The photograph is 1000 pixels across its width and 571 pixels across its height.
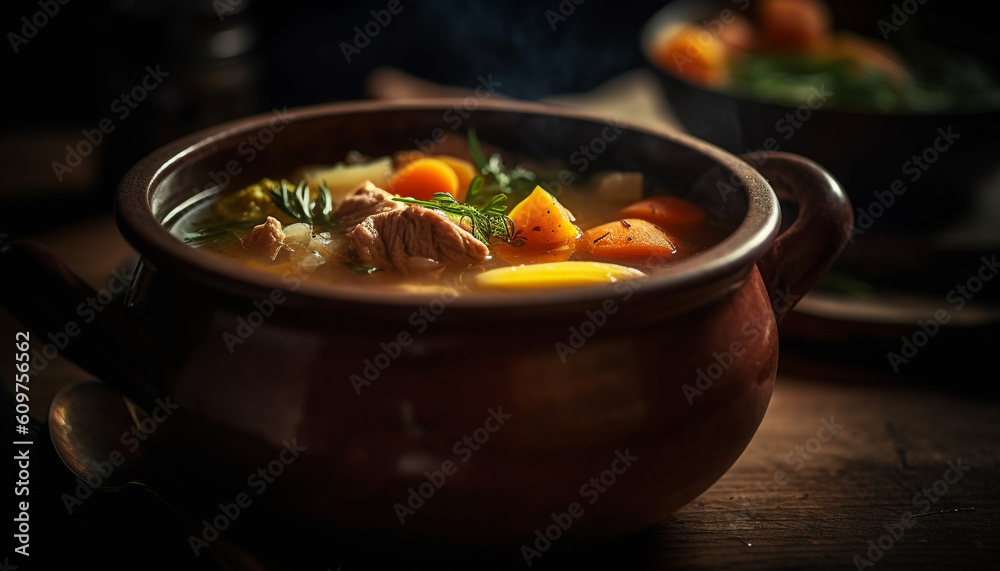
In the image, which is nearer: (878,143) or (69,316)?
(69,316)

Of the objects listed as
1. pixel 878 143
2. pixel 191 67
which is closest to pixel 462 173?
pixel 878 143

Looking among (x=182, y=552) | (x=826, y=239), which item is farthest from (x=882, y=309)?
(x=182, y=552)

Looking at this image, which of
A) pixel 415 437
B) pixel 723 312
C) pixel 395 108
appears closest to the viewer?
pixel 415 437

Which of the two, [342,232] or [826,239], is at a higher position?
[826,239]

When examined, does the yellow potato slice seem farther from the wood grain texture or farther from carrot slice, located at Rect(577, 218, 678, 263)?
the wood grain texture

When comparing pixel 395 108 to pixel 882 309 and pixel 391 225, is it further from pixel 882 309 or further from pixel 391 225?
pixel 882 309

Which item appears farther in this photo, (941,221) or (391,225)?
(941,221)

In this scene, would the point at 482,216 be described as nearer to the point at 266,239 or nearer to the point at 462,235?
the point at 462,235
